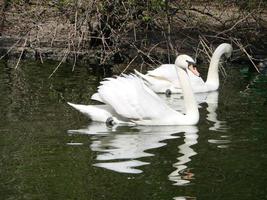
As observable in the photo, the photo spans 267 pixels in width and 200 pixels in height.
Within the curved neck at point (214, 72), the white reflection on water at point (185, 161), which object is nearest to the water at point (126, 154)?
the white reflection on water at point (185, 161)

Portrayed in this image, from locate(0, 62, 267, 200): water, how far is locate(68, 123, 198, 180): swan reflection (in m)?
0.01

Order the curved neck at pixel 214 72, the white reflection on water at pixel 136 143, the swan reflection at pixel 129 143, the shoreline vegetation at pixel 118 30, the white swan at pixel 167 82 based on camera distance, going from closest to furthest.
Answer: the white reflection on water at pixel 136 143, the swan reflection at pixel 129 143, the white swan at pixel 167 82, the curved neck at pixel 214 72, the shoreline vegetation at pixel 118 30

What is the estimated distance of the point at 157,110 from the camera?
11.1 meters

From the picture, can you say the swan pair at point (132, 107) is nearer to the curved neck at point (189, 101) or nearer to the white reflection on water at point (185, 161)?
the curved neck at point (189, 101)

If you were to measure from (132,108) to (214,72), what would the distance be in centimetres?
569

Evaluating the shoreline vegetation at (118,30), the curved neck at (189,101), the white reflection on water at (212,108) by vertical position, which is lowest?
the white reflection on water at (212,108)

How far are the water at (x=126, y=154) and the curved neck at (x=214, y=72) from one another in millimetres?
1997

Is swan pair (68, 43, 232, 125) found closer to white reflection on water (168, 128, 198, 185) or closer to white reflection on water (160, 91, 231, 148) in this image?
white reflection on water (160, 91, 231, 148)

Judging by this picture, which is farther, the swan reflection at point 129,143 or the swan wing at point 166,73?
the swan wing at point 166,73

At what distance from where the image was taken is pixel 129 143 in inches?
387

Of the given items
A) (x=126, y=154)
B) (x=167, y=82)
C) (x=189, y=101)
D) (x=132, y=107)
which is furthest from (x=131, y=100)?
(x=167, y=82)

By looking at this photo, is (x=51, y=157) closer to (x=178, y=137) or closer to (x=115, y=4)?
(x=178, y=137)

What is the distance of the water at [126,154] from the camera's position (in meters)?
7.57

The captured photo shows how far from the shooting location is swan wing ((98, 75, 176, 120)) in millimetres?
11008
